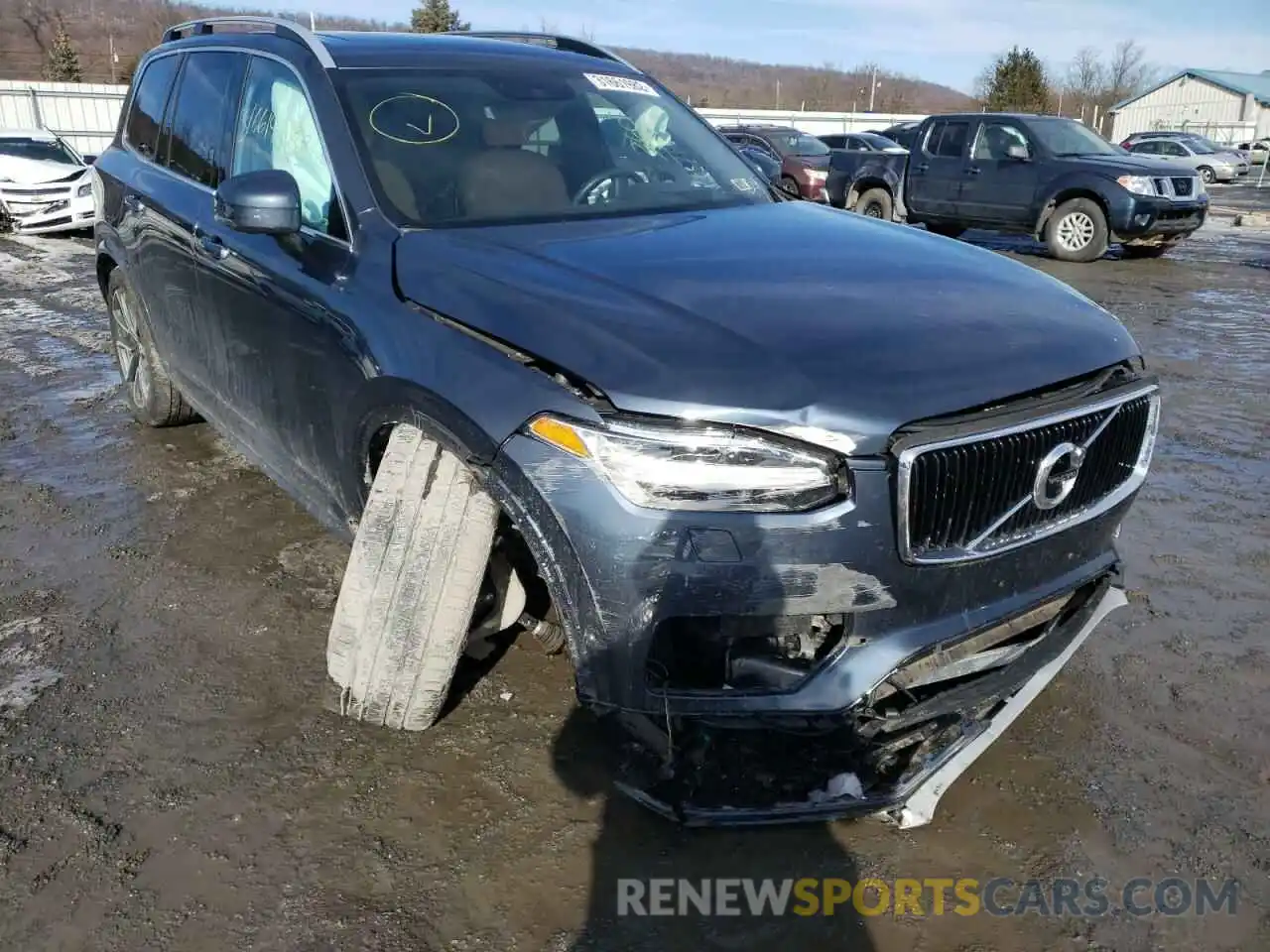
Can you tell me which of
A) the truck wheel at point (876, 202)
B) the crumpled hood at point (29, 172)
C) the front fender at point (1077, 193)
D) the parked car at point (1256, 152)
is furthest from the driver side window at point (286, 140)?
the parked car at point (1256, 152)

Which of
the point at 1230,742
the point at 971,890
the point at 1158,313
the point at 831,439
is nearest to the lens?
the point at 831,439

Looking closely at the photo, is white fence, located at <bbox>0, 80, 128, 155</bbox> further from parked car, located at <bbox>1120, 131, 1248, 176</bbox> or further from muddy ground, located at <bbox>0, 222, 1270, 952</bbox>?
parked car, located at <bbox>1120, 131, 1248, 176</bbox>

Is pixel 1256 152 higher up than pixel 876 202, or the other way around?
pixel 1256 152

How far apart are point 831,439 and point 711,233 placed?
119 cm

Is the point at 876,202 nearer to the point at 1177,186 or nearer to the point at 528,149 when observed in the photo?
the point at 1177,186

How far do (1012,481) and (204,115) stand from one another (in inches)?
138

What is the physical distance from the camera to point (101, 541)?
13.8ft

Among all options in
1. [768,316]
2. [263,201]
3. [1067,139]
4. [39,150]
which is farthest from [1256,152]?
[263,201]

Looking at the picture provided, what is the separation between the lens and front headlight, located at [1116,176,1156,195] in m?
12.4

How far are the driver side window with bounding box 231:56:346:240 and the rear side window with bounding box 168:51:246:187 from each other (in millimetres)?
155

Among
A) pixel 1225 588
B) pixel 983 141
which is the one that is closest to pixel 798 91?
pixel 983 141

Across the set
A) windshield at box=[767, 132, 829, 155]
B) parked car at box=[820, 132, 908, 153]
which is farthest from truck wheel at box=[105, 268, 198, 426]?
parked car at box=[820, 132, 908, 153]

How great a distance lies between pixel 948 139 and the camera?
562 inches

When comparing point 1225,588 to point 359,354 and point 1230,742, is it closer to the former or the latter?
point 1230,742
